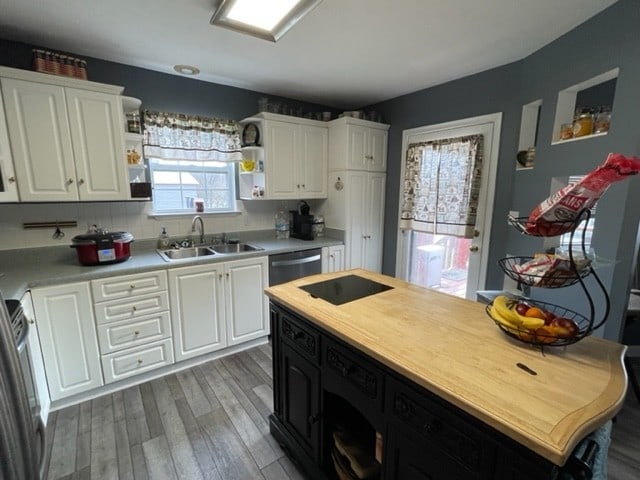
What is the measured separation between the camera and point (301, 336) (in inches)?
57.3

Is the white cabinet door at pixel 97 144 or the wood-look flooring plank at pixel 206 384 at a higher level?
the white cabinet door at pixel 97 144

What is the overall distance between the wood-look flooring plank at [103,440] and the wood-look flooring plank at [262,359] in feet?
3.43

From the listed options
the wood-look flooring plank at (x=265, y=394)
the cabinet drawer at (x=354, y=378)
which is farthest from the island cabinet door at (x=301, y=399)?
the wood-look flooring plank at (x=265, y=394)

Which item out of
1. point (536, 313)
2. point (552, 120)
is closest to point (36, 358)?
point (536, 313)

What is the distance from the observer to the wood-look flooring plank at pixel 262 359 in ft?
8.20

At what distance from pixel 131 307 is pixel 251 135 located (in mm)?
1916

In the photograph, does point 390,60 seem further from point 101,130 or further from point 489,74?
point 101,130

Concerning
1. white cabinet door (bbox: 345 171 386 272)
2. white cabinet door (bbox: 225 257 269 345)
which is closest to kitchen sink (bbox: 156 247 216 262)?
white cabinet door (bbox: 225 257 269 345)

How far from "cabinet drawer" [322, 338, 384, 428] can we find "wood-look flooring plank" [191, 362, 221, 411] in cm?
117

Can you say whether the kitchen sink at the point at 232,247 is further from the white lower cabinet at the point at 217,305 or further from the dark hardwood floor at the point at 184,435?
the dark hardwood floor at the point at 184,435

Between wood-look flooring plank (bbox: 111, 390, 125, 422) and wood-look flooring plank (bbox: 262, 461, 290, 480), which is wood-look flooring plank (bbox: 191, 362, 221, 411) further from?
wood-look flooring plank (bbox: 262, 461, 290, 480)

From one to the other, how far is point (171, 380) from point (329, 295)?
5.47 feet

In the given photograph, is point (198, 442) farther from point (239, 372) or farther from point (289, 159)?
point (289, 159)

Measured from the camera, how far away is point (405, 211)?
3.36 metres
